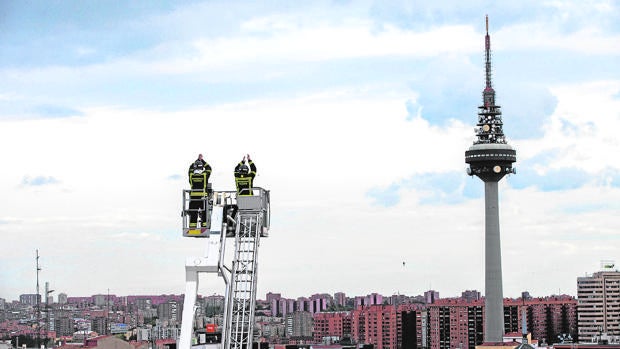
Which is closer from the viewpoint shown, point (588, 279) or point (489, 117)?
point (489, 117)

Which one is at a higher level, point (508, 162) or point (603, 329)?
point (508, 162)

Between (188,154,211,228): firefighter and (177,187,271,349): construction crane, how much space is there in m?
0.03

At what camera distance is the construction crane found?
580 inches

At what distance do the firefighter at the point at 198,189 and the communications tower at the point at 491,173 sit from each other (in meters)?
129

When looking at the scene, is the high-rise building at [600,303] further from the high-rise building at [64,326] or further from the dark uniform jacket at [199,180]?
the dark uniform jacket at [199,180]

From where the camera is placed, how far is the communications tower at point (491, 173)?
14388 centimetres

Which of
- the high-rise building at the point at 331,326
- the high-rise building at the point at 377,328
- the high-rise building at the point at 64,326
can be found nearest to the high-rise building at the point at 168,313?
the high-rise building at the point at 64,326

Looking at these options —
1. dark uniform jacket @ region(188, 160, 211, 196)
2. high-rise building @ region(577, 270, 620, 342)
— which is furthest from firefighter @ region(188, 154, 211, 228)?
high-rise building @ region(577, 270, 620, 342)

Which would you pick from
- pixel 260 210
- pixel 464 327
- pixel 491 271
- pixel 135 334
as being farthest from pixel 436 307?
pixel 260 210

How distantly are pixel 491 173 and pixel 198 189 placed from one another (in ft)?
430

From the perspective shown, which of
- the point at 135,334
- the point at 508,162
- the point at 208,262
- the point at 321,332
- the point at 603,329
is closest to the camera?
the point at 208,262

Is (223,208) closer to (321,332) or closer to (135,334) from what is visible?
(135,334)

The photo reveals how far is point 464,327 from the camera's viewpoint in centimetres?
17638

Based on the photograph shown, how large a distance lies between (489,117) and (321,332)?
5755 centimetres
